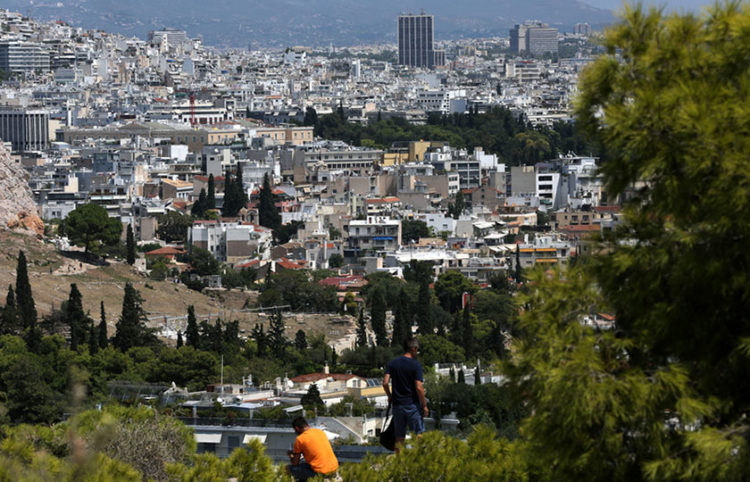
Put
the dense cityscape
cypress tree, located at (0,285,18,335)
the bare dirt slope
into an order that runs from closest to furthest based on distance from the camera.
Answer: the dense cityscape → cypress tree, located at (0,285,18,335) → the bare dirt slope

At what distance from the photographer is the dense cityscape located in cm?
657

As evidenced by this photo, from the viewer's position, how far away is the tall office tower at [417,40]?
613ft

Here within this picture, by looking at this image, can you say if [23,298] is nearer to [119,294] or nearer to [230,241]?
[119,294]

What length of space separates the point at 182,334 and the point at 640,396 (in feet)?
90.4

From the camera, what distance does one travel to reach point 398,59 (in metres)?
196

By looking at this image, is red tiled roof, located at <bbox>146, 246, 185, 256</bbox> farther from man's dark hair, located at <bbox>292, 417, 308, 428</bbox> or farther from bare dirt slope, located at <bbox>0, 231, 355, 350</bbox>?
man's dark hair, located at <bbox>292, 417, 308, 428</bbox>

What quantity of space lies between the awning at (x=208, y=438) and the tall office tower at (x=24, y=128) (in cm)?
6520

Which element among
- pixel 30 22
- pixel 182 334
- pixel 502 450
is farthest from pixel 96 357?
pixel 30 22

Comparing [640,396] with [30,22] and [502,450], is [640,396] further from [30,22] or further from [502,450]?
[30,22]

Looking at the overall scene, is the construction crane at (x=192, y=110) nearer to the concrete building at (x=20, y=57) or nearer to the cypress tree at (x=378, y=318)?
the concrete building at (x=20, y=57)

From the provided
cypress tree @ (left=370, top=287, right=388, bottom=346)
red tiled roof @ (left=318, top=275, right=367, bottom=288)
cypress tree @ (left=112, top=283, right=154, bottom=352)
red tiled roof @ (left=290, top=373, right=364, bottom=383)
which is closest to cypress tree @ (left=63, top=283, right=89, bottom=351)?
cypress tree @ (left=112, top=283, right=154, bottom=352)

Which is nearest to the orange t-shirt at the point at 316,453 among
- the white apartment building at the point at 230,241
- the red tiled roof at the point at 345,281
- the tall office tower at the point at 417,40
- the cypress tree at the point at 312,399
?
the cypress tree at the point at 312,399

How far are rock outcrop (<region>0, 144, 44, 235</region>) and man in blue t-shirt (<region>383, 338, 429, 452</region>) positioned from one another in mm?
33614

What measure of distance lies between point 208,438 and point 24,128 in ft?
217
